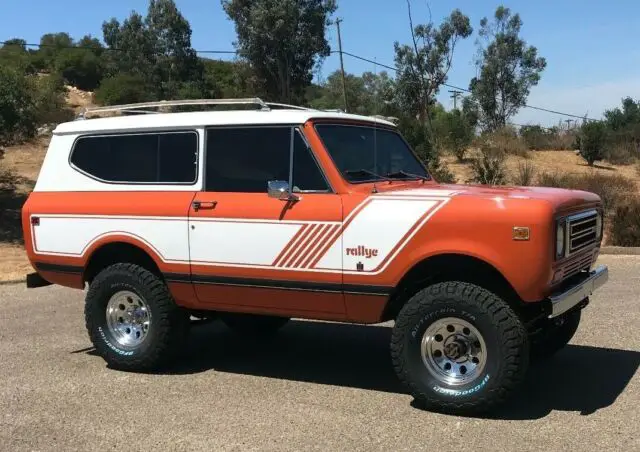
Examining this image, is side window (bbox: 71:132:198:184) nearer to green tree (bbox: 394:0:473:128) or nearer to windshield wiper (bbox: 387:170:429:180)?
windshield wiper (bbox: 387:170:429:180)

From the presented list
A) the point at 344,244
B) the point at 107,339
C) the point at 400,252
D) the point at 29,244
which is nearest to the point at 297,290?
the point at 344,244

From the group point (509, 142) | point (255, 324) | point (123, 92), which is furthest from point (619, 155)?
point (123, 92)

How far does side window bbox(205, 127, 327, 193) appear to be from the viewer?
503 cm

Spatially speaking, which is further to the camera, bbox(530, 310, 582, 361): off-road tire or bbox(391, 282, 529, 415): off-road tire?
bbox(530, 310, 582, 361): off-road tire

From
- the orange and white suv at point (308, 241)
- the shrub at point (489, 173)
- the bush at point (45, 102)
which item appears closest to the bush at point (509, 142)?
the shrub at point (489, 173)

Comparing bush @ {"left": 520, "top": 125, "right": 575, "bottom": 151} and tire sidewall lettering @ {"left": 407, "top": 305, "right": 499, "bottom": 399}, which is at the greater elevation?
bush @ {"left": 520, "top": 125, "right": 575, "bottom": 151}

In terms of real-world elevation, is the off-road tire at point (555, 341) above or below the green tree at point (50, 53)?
below

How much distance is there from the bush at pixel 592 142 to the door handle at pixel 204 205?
25269mm

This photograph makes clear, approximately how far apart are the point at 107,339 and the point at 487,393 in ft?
10.5

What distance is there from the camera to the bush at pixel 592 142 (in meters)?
27.5

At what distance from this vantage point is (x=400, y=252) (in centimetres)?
455

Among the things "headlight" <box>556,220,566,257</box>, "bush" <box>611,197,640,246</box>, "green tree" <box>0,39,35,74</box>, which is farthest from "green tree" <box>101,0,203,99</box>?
"headlight" <box>556,220,566,257</box>

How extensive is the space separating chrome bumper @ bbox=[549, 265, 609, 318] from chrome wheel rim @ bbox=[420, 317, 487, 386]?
522mm

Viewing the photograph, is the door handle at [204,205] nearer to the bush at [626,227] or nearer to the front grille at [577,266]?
the front grille at [577,266]
